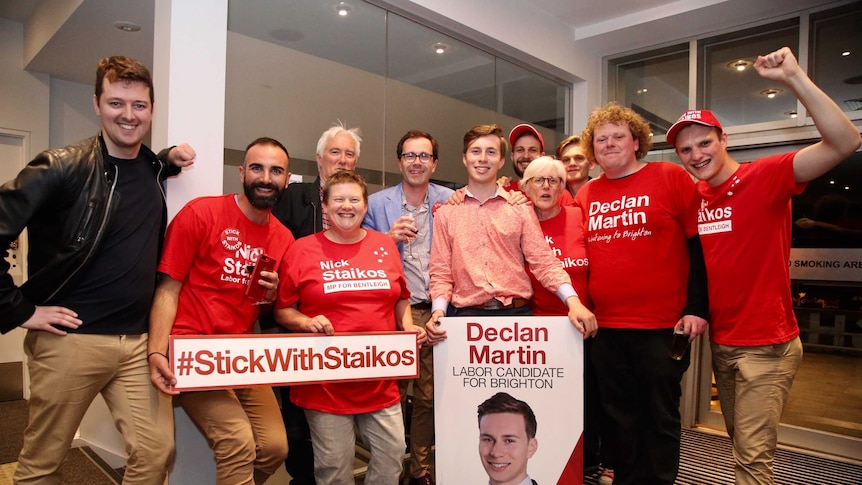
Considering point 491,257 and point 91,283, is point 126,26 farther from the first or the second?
point 491,257

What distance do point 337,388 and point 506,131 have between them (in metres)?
3.02

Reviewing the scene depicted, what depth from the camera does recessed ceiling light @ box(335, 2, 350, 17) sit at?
11.2 ft

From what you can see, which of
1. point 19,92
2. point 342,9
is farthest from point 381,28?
point 19,92

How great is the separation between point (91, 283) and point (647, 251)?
7.41 feet

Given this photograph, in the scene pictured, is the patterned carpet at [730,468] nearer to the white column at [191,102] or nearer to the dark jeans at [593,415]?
the dark jeans at [593,415]

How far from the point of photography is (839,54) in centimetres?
418

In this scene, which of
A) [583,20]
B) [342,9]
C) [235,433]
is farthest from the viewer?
[583,20]

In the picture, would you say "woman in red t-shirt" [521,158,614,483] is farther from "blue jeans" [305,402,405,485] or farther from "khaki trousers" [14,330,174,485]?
"khaki trousers" [14,330,174,485]

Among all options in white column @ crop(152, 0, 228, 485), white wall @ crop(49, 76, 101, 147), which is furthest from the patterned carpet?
white wall @ crop(49, 76, 101, 147)

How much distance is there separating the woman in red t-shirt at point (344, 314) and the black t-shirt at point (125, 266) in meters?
0.53

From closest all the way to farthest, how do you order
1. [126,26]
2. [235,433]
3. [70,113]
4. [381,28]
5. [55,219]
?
[55,219], [235,433], [381,28], [126,26], [70,113]

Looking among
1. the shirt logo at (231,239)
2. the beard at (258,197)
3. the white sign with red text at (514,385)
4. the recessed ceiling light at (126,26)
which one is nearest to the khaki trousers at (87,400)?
the shirt logo at (231,239)

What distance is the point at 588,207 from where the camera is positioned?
270cm

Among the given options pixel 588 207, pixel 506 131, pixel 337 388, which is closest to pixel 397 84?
pixel 506 131
